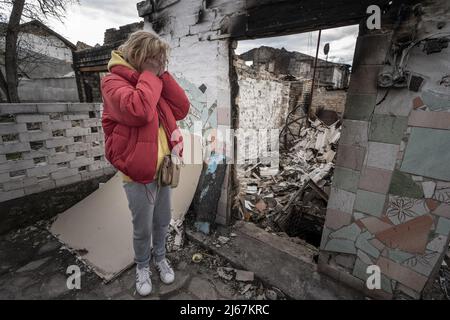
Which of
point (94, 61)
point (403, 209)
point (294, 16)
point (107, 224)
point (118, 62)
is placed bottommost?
point (107, 224)

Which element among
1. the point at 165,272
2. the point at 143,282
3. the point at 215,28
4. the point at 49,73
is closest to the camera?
the point at 143,282

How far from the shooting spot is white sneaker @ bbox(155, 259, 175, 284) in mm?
2273

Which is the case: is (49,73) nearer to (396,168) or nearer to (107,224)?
(107,224)

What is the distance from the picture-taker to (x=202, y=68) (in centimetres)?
273

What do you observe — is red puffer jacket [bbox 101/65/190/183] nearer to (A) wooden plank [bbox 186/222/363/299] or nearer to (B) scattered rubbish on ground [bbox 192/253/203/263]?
(B) scattered rubbish on ground [bbox 192/253/203/263]

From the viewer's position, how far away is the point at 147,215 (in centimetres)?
192

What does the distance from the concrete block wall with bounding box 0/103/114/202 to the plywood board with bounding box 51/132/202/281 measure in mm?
520

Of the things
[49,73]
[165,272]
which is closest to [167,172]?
[165,272]

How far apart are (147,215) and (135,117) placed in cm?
88

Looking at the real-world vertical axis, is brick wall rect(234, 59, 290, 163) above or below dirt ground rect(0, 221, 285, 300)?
above

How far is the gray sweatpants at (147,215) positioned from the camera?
1.83 metres

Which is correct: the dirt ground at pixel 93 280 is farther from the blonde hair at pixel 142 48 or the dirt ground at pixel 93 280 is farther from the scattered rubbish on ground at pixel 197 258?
the blonde hair at pixel 142 48

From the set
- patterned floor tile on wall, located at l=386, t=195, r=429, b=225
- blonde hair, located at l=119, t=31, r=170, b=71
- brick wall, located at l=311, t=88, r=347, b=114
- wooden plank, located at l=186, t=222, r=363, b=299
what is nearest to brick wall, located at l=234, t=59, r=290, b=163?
brick wall, located at l=311, t=88, r=347, b=114

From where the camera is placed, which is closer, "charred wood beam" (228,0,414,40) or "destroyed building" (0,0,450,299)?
"destroyed building" (0,0,450,299)
